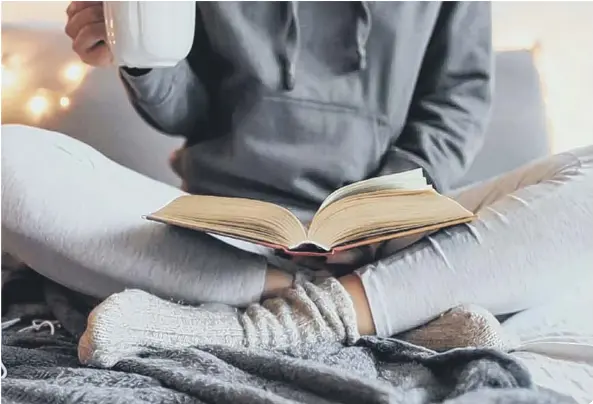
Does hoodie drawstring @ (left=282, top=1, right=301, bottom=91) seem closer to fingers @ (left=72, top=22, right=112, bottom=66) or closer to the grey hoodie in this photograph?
the grey hoodie

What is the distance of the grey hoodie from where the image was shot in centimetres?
89

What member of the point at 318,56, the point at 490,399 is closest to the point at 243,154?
the point at 318,56

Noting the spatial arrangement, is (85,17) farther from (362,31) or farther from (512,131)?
(512,131)

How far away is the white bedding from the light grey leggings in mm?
17

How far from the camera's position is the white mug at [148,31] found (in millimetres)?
713

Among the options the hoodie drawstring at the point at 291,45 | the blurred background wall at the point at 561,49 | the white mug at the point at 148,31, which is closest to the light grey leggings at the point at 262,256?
the white mug at the point at 148,31

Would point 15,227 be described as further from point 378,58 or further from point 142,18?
point 378,58

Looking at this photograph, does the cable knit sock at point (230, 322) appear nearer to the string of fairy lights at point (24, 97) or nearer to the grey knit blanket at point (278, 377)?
the grey knit blanket at point (278, 377)

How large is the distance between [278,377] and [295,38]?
453 mm

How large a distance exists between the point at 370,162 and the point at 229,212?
280 millimetres

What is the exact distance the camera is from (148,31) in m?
0.72

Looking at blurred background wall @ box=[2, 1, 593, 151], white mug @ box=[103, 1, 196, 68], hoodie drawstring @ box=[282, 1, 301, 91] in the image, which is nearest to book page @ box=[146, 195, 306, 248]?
white mug @ box=[103, 1, 196, 68]

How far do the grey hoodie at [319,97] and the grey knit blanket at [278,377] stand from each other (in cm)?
28

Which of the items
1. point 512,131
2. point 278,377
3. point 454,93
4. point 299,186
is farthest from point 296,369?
point 512,131
